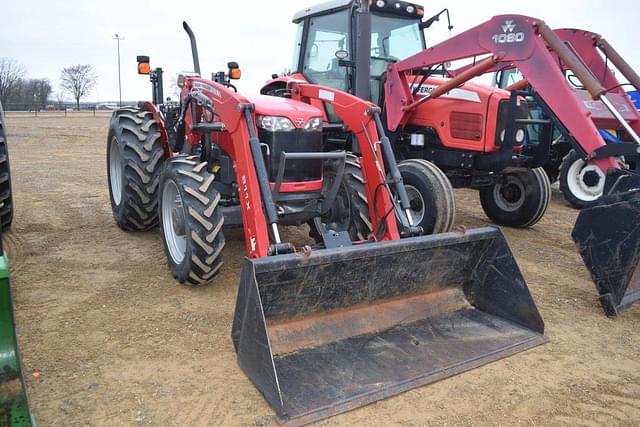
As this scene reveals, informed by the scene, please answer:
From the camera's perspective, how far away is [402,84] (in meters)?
6.31

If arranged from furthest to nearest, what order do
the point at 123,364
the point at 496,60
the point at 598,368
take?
1. the point at 496,60
2. the point at 598,368
3. the point at 123,364

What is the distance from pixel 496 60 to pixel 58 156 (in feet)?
41.5

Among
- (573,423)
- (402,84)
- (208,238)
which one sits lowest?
(573,423)

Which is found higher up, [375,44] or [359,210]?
[375,44]

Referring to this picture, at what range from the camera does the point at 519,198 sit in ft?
23.4

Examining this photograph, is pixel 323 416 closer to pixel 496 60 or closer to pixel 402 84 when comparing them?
pixel 496 60

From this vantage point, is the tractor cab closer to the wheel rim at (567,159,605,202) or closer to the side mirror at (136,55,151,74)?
the side mirror at (136,55,151,74)

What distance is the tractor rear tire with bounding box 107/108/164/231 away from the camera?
5234 millimetres

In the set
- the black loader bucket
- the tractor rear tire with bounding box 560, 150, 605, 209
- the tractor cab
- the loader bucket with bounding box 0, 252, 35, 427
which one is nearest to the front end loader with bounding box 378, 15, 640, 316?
the black loader bucket

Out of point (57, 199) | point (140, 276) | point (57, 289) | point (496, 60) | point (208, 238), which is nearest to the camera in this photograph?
point (208, 238)

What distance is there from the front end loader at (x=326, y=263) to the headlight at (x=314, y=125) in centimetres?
1

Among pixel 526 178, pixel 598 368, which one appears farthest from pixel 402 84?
pixel 598 368

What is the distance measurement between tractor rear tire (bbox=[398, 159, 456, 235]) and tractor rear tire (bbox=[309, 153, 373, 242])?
123cm

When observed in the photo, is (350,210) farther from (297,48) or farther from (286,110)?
(297,48)
